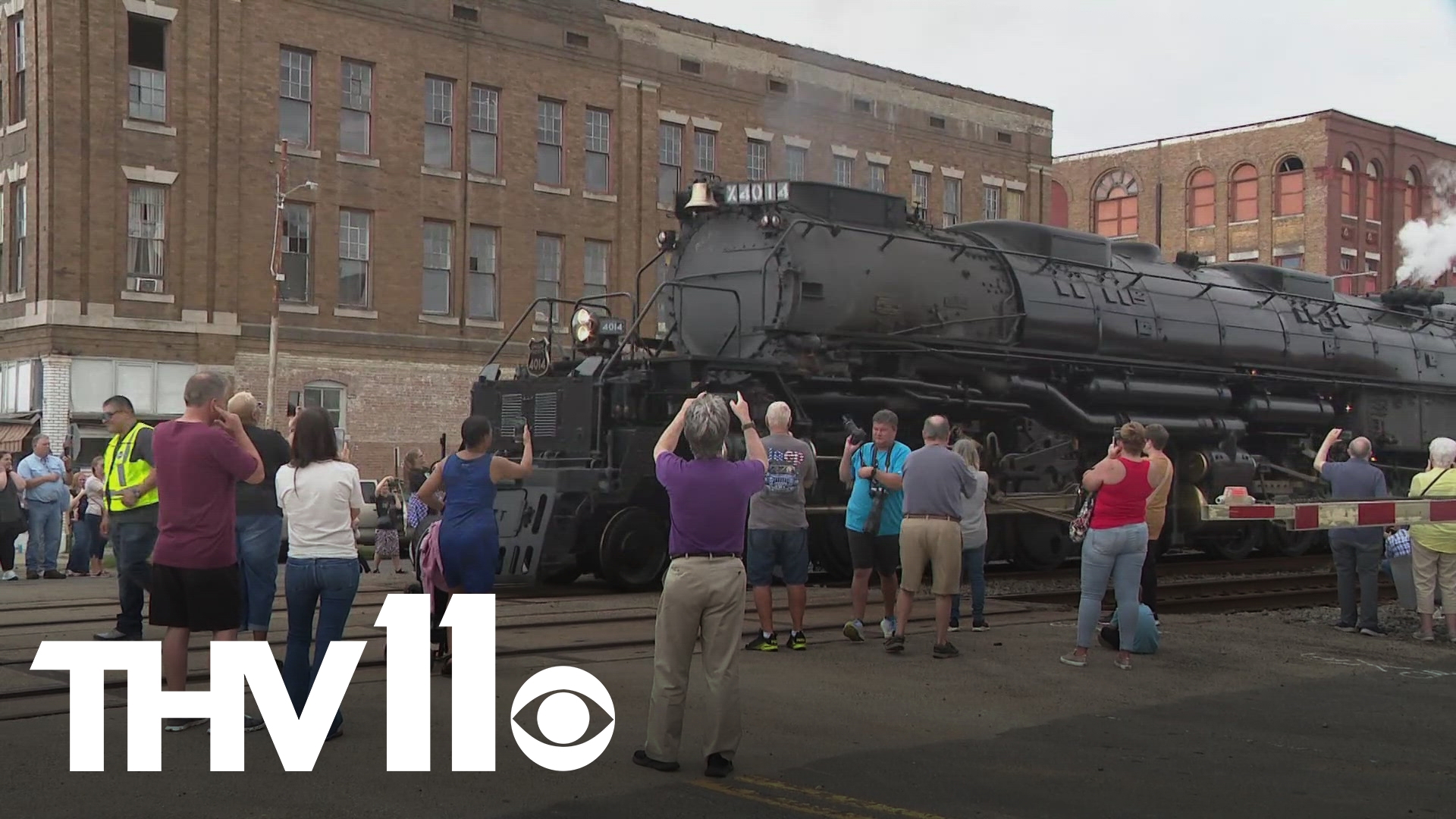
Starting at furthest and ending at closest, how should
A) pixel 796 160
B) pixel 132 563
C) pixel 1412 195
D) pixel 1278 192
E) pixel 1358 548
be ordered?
pixel 1412 195, pixel 1278 192, pixel 796 160, pixel 1358 548, pixel 132 563

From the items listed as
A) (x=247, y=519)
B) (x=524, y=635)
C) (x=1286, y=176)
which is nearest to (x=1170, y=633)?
(x=524, y=635)

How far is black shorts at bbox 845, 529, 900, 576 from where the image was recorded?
37.6 feet

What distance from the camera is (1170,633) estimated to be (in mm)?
12453

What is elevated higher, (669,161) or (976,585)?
(669,161)

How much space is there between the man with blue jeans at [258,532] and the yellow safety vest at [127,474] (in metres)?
1.07

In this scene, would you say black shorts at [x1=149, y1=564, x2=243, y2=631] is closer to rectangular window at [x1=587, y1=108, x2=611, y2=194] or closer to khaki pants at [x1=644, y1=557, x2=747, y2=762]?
khaki pants at [x1=644, y1=557, x2=747, y2=762]

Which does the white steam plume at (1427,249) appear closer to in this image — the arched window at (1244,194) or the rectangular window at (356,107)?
the arched window at (1244,194)

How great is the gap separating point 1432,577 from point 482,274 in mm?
24471

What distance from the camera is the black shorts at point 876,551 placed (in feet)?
37.6

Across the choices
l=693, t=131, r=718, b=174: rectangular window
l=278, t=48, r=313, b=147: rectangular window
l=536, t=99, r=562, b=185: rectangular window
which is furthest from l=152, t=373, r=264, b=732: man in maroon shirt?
l=693, t=131, r=718, b=174: rectangular window

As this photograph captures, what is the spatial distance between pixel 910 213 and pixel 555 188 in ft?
59.5

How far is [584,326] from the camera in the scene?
641 inches

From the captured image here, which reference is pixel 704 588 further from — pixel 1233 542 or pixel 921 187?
pixel 921 187

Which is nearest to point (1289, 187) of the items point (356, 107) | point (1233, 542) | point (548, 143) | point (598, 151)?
point (598, 151)
